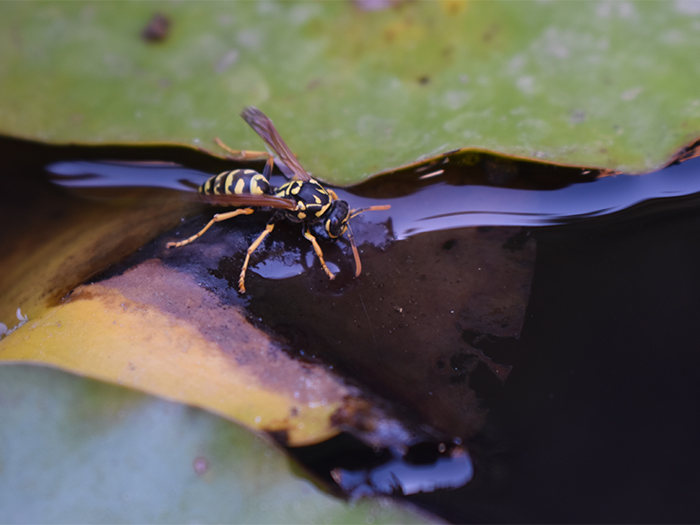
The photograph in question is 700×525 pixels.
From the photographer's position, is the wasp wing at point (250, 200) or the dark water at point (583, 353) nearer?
the dark water at point (583, 353)

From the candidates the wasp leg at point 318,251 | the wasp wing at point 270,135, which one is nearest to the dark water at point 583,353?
the wasp leg at point 318,251

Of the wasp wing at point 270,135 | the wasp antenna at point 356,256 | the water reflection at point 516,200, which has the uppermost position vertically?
the water reflection at point 516,200

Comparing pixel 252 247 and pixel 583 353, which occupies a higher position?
pixel 583 353

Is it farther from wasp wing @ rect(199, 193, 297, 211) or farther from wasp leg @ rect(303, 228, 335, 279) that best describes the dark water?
wasp wing @ rect(199, 193, 297, 211)

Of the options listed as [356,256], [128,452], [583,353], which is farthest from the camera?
[356,256]

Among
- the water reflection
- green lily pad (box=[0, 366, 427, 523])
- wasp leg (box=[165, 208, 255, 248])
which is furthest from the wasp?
green lily pad (box=[0, 366, 427, 523])

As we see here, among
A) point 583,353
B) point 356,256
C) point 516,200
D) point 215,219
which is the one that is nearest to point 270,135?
point 215,219

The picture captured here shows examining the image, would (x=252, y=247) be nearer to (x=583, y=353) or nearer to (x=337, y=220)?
(x=337, y=220)

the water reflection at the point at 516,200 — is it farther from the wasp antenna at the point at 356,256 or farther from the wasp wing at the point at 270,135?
the wasp wing at the point at 270,135
